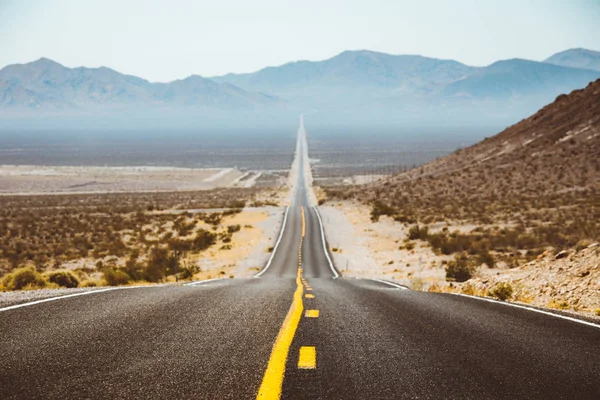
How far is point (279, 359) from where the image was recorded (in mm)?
4367

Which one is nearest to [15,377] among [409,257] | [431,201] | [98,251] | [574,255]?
[574,255]

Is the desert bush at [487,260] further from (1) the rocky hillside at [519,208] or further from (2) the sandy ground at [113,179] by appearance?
(2) the sandy ground at [113,179]

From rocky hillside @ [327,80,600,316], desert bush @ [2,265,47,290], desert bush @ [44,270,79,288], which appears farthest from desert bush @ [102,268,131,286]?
rocky hillside @ [327,80,600,316]

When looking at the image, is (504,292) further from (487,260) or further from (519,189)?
(519,189)

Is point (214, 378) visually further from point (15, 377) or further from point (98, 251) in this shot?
point (98, 251)

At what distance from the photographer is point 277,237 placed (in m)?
51.5

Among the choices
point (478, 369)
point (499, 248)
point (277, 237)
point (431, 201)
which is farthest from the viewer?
point (431, 201)

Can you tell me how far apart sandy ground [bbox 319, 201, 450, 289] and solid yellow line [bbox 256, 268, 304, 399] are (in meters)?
12.7

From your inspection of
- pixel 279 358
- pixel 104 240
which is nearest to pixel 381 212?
pixel 104 240

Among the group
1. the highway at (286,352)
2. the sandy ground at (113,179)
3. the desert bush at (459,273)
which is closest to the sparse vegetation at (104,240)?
the highway at (286,352)

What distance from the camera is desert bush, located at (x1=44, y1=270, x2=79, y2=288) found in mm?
16109

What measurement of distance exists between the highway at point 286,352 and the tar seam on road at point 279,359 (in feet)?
0.05

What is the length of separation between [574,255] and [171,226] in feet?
156

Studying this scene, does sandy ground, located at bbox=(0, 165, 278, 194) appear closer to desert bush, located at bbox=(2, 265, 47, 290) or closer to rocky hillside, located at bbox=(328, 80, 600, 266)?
rocky hillside, located at bbox=(328, 80, 600, 266)
